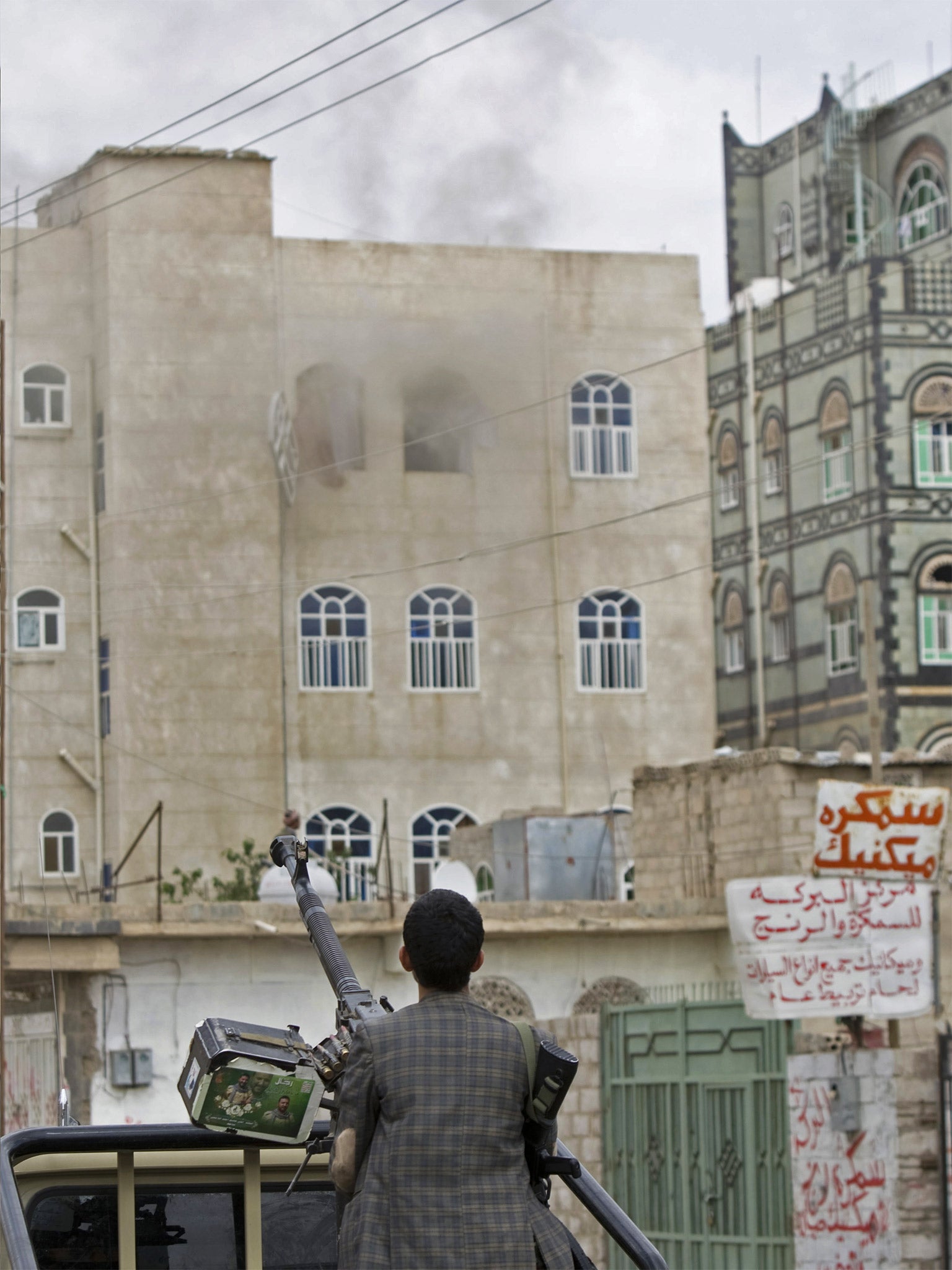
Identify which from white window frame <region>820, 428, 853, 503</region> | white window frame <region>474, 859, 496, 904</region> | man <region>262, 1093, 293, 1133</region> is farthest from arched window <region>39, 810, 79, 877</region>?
man <region>262, 1093, 293, 1133</region>

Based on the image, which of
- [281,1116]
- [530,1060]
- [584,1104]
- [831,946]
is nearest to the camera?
[530,1060]

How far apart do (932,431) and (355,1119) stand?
1602 inches

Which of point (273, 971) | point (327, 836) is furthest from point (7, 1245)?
point (327, 836)

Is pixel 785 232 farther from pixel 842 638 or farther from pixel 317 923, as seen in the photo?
pixel 317 923

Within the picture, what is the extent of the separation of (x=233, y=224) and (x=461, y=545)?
6.72 m

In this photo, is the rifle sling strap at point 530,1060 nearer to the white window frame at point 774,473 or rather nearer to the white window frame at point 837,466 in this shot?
the white window frame at point 837,466

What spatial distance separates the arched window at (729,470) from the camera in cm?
4738

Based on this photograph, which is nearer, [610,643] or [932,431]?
[610,643]

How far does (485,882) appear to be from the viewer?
3275 centimetres

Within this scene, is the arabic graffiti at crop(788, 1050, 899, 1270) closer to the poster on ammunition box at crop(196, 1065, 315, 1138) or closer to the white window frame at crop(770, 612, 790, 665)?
the poster on ammunition box at crop(196, 1065, 315, 1138)

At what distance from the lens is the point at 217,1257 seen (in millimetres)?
4961

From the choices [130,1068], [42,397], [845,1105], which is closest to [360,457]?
[42,397]

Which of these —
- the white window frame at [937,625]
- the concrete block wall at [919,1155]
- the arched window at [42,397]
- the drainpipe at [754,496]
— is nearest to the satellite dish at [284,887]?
the concrete block wall at [919,1155]

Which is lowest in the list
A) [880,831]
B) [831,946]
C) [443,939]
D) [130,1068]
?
[130,1068]
